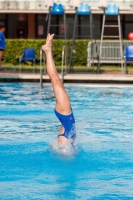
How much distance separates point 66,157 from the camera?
9.98m

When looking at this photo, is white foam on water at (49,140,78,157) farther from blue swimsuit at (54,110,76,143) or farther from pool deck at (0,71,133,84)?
pool deck at (0,71,133,84)

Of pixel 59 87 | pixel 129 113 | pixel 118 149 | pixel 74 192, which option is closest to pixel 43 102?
pixel 129 113

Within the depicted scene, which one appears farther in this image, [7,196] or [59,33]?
[59,33]

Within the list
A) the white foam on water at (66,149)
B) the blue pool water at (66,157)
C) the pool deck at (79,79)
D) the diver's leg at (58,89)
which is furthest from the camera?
the pool deck at (79,79)

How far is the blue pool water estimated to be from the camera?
834cm

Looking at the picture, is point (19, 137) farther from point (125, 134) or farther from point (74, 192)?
point (74, 192)

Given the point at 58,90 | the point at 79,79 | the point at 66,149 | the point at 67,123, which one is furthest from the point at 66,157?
the point at 79,79

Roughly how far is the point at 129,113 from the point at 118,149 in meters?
4.66

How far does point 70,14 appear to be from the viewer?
3800 centimetres

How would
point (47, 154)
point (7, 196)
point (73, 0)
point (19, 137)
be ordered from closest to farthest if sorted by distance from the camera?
point (7, 196)
point (47, 154)
point (19, 137)
point (73, 0)

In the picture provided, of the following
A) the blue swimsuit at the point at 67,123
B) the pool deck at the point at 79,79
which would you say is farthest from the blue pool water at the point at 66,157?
the pool deck at the point at 79,79

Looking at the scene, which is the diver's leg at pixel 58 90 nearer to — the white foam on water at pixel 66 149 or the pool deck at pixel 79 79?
the white foam on water at pixel 66 149

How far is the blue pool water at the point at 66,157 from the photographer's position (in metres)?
8.34

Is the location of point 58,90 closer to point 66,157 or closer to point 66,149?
point 66,149
